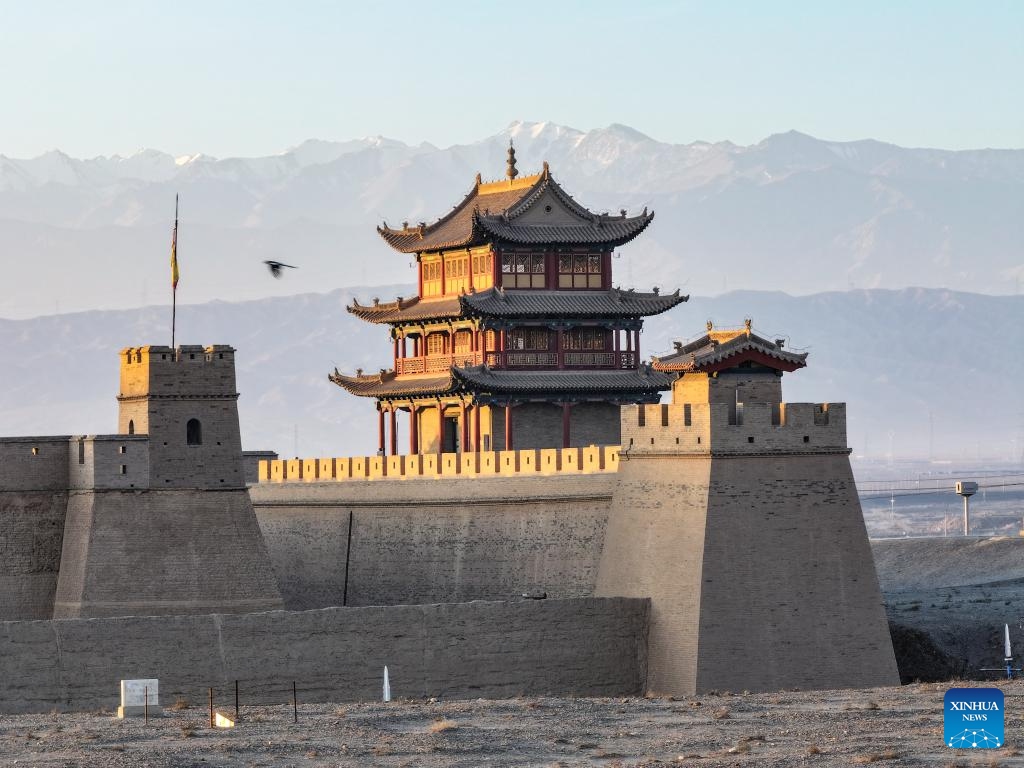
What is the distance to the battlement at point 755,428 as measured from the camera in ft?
162

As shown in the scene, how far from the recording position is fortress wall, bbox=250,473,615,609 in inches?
2176

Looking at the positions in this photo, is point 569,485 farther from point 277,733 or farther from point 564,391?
point 277,733

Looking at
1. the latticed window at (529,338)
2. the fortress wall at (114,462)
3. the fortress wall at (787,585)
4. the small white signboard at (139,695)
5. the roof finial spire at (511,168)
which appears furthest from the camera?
the roof finial spire at (511,168)

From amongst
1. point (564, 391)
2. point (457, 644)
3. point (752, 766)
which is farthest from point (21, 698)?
point (564, 391)

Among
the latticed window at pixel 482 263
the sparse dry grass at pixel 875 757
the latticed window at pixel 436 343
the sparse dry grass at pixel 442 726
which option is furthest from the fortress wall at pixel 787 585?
the latticed window at pixel 436 343

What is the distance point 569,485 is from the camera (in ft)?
182

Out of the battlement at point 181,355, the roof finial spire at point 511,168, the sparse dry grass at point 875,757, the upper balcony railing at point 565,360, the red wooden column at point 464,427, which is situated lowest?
the sparse dry grass at point 875,757

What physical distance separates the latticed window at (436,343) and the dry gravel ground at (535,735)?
94.4 feet

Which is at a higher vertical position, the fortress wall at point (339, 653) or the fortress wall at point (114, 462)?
the fortress wall at point (114, 462)

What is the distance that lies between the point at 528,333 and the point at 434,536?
37.0ft

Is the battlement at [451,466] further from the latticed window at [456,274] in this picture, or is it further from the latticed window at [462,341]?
the latticed window at [456,274]

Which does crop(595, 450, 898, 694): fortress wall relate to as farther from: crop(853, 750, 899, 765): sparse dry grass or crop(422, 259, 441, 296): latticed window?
crop(422, 259, 441, 296): latticed window

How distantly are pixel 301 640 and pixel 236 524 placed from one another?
853 cm

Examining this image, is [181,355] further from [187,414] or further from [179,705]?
[179,705]
